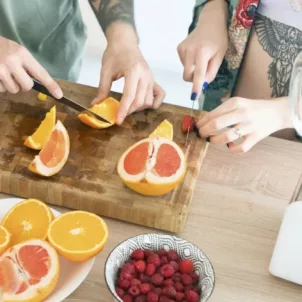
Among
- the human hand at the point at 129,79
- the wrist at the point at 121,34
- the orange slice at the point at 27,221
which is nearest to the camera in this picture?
the orange slice at the point at 27,221

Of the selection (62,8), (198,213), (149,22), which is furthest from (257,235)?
(149,22)

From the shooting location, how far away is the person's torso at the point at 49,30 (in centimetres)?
177

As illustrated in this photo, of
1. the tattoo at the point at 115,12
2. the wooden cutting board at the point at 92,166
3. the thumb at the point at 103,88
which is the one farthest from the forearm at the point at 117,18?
the wooden cutting board at the point at 92,166

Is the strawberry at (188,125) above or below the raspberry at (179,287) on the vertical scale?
above

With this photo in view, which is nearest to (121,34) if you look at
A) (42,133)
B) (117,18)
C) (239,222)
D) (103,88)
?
(117,18)

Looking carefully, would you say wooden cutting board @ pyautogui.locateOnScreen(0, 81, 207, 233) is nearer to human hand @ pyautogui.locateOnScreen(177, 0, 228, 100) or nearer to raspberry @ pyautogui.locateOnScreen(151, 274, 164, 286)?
human hand @ pyautogui.locateOnScreen(177, 0, 228, 100)

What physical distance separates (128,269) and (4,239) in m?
0.21

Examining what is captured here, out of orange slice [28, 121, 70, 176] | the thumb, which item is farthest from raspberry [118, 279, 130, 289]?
the thumb

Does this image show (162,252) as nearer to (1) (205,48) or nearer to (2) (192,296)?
(2) (192,296)

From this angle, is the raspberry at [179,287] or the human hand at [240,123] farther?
the human hand at [240,123]

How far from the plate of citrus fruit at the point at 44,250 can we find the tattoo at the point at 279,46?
28.3 inches

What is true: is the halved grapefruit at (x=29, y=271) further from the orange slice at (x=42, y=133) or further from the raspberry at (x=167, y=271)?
the orange slice at (x=42, y=133)

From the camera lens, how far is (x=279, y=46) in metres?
1.50

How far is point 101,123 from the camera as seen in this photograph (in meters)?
1.35
